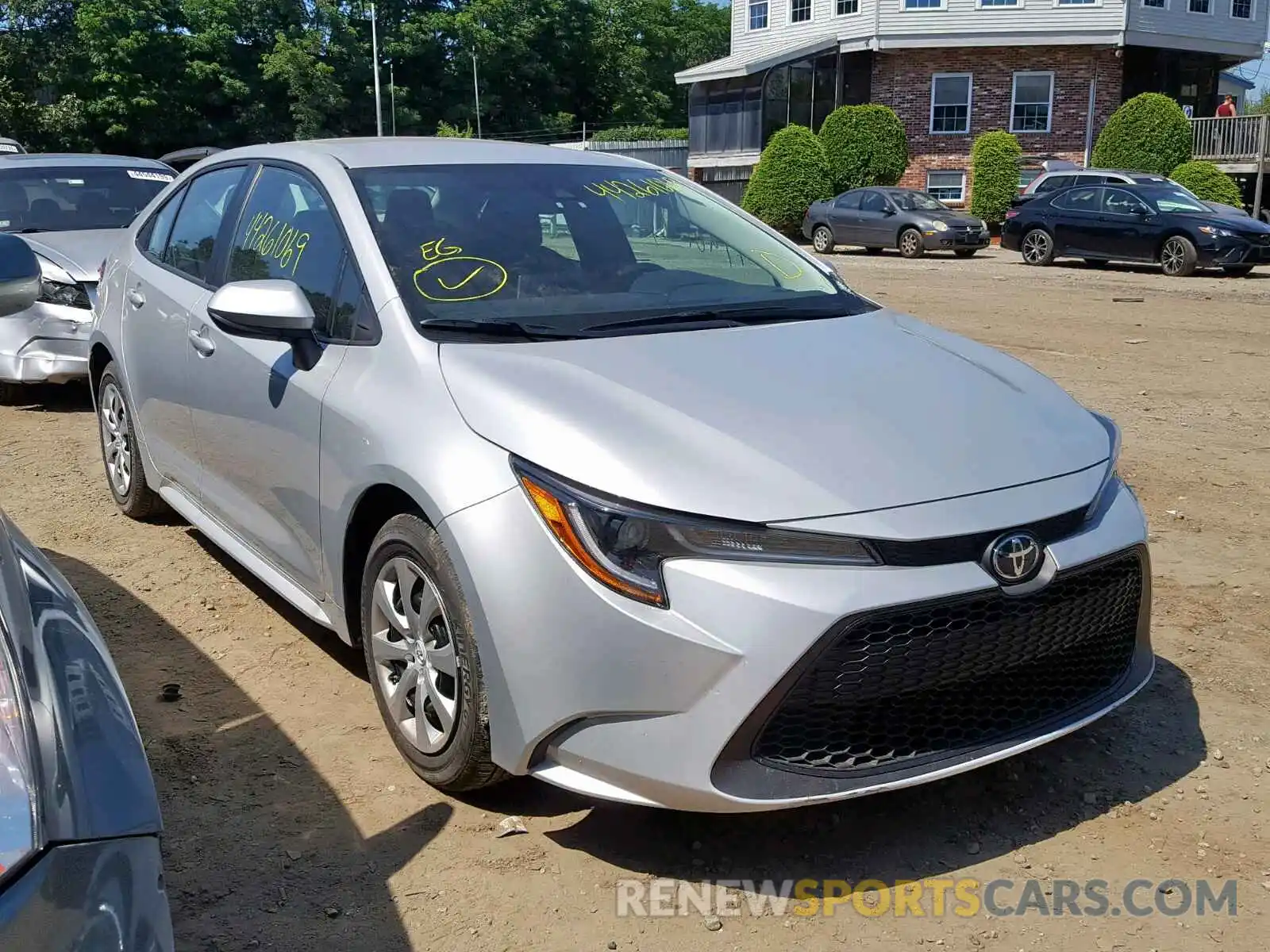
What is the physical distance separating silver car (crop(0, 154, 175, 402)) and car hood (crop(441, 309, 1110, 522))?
4.83m

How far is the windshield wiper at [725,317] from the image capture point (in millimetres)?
3609

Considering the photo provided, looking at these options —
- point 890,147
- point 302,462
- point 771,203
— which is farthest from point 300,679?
point 890,147

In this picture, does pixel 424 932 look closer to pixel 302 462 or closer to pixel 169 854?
pixel 169 854

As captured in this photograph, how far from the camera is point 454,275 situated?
3668mm

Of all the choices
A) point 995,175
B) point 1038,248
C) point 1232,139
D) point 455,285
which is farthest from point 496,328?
point 1232,139

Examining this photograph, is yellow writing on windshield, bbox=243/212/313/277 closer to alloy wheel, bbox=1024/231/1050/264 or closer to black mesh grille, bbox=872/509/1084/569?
black mesh grille, bbox=872/509/1084/569

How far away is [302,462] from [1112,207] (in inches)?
759

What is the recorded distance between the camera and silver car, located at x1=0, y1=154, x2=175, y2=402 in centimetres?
802

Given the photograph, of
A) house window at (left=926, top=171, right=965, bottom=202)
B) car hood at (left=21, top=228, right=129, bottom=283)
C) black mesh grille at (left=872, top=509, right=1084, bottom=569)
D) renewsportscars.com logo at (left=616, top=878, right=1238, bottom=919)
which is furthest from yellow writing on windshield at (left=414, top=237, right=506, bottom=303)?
house window at (left=926, top=171, right=965, bottom=202)

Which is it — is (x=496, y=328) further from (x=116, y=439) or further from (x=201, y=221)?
(x=116, y=439)

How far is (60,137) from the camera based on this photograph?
5412 centimetres

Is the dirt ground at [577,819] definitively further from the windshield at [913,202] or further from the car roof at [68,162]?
the windshield at [913,202]

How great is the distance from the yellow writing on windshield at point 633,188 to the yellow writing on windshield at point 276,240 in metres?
0.96

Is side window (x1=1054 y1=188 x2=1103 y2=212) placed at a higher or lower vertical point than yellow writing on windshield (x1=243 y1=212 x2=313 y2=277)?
lower
